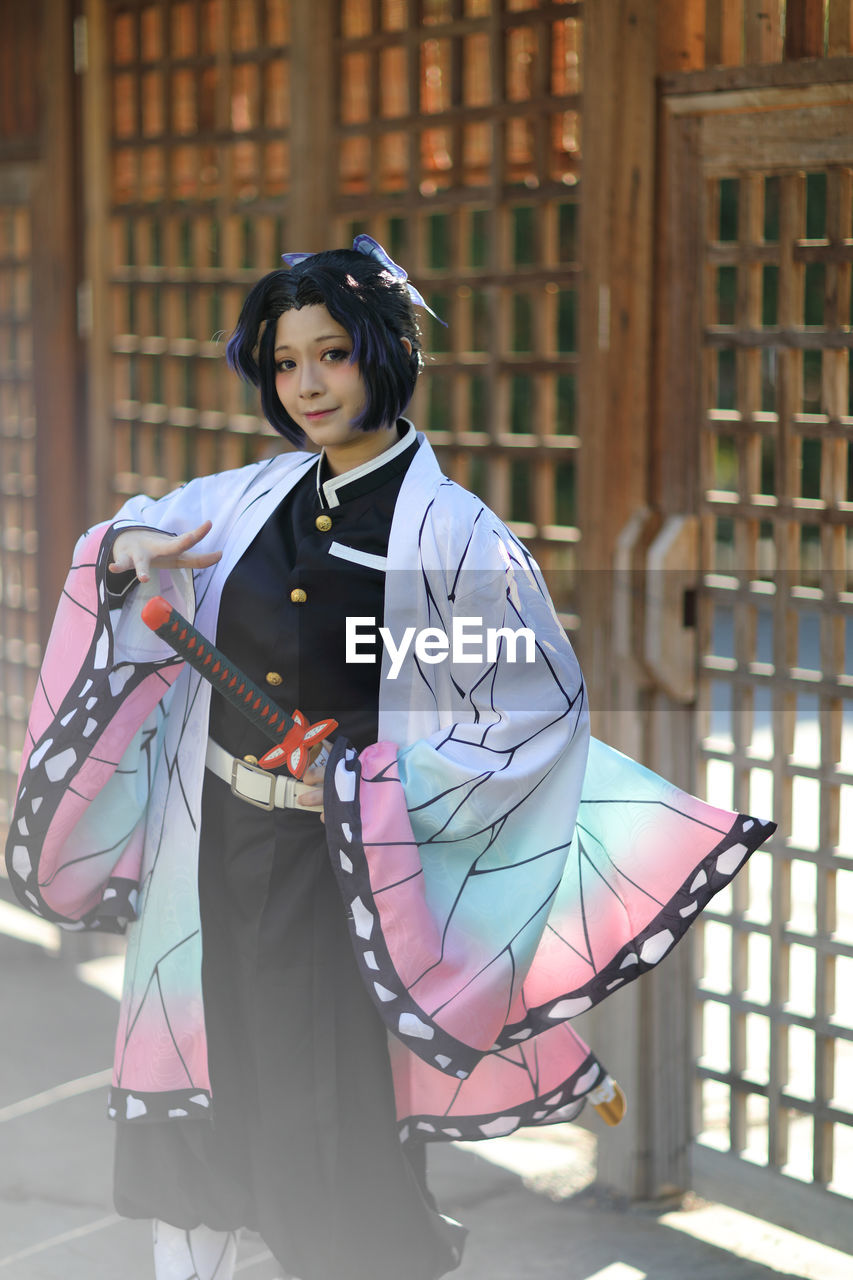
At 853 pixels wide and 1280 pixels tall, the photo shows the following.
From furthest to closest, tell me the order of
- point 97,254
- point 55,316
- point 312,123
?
point 55,316 < point 97,254 < point 312,123

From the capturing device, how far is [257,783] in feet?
7.31

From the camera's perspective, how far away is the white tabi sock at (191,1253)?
2418 mm

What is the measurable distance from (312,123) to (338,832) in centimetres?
222

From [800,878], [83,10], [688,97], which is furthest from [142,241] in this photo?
[800,878]

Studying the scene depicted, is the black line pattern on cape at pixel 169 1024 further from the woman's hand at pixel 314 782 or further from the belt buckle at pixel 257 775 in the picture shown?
the woman's hand at pixel 314 782

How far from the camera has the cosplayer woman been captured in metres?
2.07

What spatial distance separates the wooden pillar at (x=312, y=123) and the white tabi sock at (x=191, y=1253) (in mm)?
2262

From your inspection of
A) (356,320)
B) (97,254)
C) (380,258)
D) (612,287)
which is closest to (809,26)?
(612,287)

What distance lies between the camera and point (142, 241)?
14.0 feet

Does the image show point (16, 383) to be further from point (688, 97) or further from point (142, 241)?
point (688, 97)

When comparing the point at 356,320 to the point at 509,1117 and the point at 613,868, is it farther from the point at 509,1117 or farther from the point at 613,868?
the point at 509,1117

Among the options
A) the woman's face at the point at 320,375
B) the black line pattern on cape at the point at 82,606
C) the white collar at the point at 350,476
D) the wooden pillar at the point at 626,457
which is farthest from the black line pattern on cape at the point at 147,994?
the wooden pillar at the point at 626,457

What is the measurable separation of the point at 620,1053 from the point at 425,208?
1.94 meters

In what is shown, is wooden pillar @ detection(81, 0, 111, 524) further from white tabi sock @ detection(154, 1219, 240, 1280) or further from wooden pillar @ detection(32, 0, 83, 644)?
white tabi sock @ detection(154, 1219, 240, 1280)
